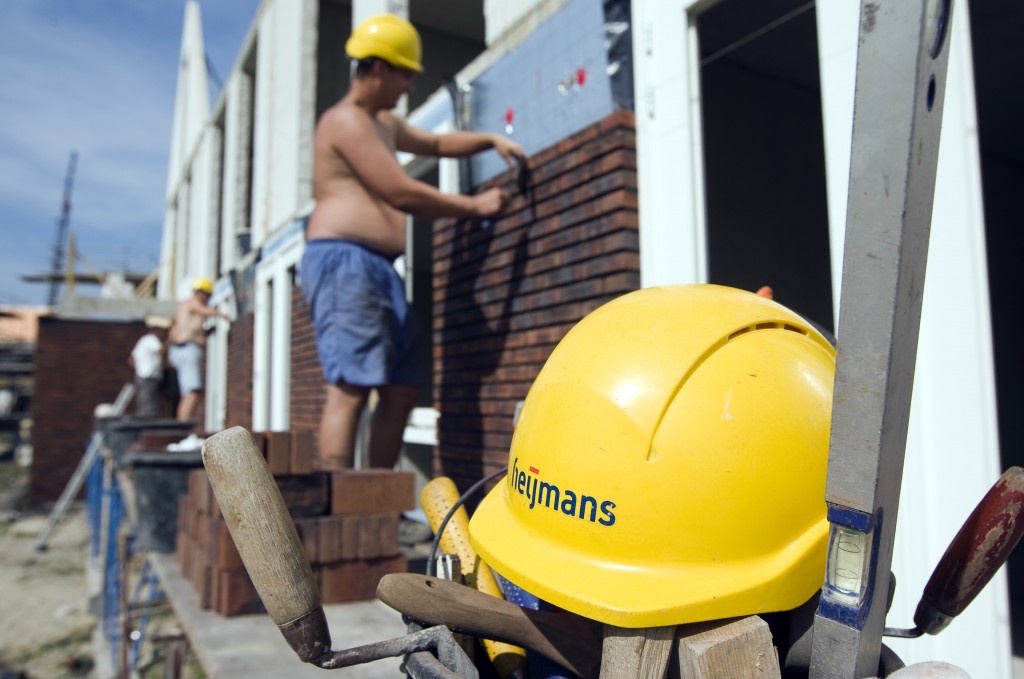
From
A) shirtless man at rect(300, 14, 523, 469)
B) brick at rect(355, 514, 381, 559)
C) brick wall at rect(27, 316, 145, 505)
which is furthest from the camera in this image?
brick wall at rect(27, 316, 145, 505)

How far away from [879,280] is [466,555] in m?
0.83

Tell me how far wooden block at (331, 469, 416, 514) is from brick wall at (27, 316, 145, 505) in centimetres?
1572

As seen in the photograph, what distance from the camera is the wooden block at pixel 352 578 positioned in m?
2.49

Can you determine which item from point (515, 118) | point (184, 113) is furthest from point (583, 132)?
point (184, 113)

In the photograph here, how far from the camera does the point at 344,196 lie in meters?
3.25

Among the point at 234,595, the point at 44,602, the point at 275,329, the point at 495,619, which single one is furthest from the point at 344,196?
the point at 44,602

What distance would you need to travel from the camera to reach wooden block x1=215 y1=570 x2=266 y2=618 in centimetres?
233

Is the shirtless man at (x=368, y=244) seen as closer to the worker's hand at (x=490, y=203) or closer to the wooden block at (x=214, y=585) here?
the worker's hand at (x=490, y=203)

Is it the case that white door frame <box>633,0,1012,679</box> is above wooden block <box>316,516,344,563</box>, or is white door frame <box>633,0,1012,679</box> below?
above

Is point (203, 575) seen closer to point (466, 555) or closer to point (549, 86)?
point (466, 555)

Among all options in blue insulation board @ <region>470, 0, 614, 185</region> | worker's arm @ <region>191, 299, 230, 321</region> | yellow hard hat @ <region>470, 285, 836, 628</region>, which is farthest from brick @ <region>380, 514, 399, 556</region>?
worker's arm @ <region>191, 299, 230, 321</region>

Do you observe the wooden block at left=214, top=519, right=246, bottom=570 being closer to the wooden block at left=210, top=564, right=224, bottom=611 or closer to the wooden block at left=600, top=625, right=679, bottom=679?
the wooden block at left=210, top=564, right=224, bottom=611

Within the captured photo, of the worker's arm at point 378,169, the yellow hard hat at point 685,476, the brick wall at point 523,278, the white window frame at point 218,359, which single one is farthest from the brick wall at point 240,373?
the yellow hard hat at point 685,476

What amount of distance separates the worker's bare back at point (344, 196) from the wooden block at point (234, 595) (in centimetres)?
149
